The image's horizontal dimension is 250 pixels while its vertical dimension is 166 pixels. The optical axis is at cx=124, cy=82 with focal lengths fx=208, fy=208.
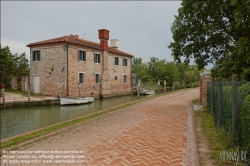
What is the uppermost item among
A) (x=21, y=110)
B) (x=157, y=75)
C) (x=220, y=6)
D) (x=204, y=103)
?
(x=220, y=6)

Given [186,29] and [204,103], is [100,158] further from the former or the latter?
[186,29]

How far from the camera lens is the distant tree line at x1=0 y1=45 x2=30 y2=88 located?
24.1m

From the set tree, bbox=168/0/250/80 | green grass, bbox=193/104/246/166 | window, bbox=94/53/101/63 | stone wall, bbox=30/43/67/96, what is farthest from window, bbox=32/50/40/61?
green grass, bbox=193/104/246/166

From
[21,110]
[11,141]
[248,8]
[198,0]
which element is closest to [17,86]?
[21,110]

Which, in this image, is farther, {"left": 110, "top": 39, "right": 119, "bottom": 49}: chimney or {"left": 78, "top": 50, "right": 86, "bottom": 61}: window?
{"left": 110, "top": 39, "right": 119, "bottom": 49}: chimney

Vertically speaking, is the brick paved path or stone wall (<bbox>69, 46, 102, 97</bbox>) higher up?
stone wall (<bbox>69, 46, 102, 97</bbox>)

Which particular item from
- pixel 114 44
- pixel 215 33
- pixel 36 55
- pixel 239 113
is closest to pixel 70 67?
pixel 36 55

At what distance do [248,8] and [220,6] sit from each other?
1.84m

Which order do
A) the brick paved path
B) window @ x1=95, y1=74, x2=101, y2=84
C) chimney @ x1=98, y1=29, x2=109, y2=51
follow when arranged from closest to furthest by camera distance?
the brick paved path → window @ x1=95, y1=74, x2=101, y2=84 → chimney @ x1=98, y1=29, x2=109, y2=51

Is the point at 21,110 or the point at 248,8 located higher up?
the point at 248,8

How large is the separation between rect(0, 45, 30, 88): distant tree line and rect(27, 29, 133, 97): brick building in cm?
288

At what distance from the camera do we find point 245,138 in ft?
12.5

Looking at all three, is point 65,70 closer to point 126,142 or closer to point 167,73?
point 126,142

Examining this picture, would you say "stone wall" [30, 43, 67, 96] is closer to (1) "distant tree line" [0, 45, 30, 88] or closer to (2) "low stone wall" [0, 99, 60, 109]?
(2) "low stone wall" [0, 99, 60, 109]
